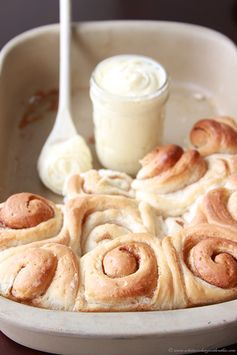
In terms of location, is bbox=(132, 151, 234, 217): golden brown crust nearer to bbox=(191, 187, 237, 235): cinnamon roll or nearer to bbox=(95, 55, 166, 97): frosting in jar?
bbox=(191, 187, 237, 235): cinnamon roll

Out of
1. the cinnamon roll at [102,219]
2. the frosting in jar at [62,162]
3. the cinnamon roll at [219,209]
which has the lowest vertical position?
the frosting in jar at [62,162]

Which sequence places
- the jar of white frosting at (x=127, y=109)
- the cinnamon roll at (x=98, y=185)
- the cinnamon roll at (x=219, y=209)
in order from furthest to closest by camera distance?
the jar of white frosting at (x=127, y=109), the cinnamon roll at (x=98, y=185), the cinnamon roll at (x=219, y=209)

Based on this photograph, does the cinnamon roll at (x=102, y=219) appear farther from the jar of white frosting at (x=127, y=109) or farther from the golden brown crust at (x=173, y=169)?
the jar of white frosting at (x=127, y=109)

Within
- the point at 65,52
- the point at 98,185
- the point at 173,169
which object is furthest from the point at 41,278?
the point at 65,52

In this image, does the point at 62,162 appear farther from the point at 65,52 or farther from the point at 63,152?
the point at 65,52

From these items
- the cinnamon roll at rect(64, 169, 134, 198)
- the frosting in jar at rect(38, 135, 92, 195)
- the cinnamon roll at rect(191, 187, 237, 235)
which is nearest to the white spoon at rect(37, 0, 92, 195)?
the frosting in jar at rect(38, 135, 92, 195)

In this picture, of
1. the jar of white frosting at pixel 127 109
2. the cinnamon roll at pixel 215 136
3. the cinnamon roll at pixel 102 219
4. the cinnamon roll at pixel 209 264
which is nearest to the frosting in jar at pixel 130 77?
the jar of white frosting at pixel 127 109
